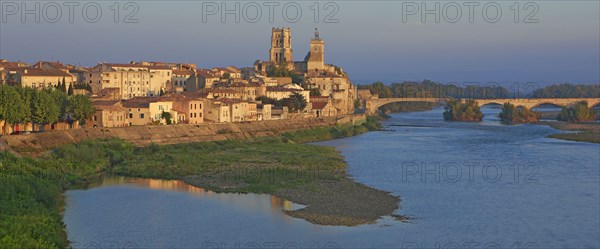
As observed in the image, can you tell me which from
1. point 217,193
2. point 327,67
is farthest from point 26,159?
point 327,67

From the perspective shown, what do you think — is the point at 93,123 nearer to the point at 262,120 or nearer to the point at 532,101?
the point at 262,120

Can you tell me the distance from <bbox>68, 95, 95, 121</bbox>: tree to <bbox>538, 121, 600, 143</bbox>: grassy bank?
1870 centimetres

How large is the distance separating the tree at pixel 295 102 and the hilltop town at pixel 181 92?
44 millimetres

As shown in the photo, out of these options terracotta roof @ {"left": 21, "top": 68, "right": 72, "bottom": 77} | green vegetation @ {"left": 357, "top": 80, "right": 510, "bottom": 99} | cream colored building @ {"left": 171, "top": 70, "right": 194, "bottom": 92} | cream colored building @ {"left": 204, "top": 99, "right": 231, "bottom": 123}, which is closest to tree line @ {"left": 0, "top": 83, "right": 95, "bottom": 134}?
terracotta roof @ {"left": 21, "top": 68, "right": 72, "bottom": 77}

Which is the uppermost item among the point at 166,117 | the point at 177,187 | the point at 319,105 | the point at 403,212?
the point at 319,105

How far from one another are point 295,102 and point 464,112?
53.8 ft

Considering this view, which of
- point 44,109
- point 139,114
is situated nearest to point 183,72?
point 139,114

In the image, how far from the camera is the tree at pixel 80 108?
23359mm

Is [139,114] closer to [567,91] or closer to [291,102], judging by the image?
[291,102]

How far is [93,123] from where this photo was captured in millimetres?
24453

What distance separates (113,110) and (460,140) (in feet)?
45.1

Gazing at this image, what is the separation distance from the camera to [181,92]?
1297 inches

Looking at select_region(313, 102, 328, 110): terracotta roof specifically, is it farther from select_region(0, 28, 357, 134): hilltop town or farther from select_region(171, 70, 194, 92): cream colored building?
select_region(171, 70, 194, 92): cream colored building

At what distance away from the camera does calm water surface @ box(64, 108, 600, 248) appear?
1205cm
